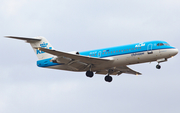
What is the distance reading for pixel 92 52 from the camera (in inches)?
1407

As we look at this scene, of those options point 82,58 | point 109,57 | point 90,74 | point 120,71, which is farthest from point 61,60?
point 120,71

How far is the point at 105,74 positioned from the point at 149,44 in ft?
25.6

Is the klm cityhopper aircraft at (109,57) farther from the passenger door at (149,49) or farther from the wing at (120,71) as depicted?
the wing at (120,71)

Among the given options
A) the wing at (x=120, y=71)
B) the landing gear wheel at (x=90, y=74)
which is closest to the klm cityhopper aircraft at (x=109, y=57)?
the landing gear wheel at (x=90, y=74)

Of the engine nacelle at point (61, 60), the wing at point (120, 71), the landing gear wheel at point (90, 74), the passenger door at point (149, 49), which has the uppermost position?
the passenger door at point (149, 49)

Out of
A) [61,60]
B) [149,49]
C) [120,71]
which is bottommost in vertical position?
[120,71]

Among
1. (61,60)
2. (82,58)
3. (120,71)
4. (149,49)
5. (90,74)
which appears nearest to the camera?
(149,49)

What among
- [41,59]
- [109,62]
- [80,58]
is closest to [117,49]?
[109,62]

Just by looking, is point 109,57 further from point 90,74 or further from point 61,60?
point 61,60

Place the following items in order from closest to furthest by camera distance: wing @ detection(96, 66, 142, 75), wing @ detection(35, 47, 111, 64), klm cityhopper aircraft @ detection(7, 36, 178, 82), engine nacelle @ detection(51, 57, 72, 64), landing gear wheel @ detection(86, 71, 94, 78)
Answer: klm cityhopper aircraft @ detection(7, 36, 178, 82) < wing @ detection(35, 47, 111, 64) < engine nacelle @ detection(51, 57, 72, 64) < landing gear wheel @ detection(86, 71, 94, 78) < wing @ detection(96, 66, 142, 75)

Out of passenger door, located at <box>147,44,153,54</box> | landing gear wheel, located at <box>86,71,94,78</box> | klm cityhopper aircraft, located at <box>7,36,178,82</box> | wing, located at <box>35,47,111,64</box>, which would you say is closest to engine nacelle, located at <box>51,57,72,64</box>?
klm cityhopper aircraft, located at <box>7,36,178,82</box>

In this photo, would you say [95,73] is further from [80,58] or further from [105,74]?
[80,58]

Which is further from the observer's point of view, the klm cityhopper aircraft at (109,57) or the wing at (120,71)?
the wing at (120,71)

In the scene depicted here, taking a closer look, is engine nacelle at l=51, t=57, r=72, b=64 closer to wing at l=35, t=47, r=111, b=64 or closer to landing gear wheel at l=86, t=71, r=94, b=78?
wing at l=35, t=47, r=111, b=64
